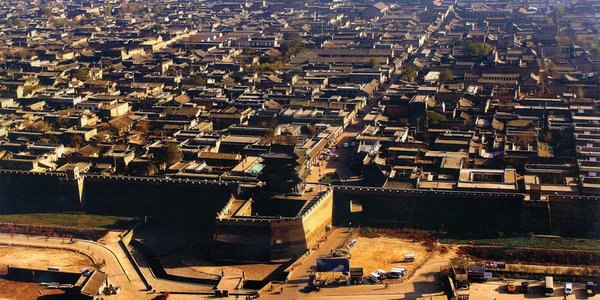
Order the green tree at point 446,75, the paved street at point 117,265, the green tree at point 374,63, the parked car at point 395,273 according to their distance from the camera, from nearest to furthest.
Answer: the parked car at point 395,273
the paved street at point 117,265
the green tree at point 446,75
the green tree at point 374,63

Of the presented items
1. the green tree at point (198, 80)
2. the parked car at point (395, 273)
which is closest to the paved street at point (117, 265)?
the parked car at point (395, 273)

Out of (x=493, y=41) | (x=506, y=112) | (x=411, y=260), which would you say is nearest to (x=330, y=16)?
(x=493, y=41)

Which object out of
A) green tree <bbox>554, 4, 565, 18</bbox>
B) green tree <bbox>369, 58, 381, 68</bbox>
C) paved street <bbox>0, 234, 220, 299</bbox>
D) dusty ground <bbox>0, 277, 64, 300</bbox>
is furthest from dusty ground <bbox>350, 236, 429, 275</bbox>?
green tree <bbox>554, 4, 565, 18</bbox>

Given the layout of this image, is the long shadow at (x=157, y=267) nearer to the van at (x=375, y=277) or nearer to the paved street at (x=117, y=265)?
the paved street at (x=117, y=265)

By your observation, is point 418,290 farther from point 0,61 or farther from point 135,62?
point 0,61

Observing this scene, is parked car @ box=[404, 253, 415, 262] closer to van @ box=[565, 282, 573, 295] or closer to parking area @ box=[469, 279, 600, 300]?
parking area @ box=[469, 279, 600, 300]

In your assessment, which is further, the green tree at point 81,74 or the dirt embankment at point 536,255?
the green tree at point 81,74

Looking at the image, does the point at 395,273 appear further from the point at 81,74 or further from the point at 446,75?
the point at 81,74
